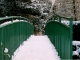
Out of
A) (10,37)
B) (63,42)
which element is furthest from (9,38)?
(63,42)

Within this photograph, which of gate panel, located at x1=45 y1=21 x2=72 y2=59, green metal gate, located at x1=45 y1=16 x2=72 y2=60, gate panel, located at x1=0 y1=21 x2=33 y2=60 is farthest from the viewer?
gate panel, located at x1=0 y1=21 x2=33 y2=60

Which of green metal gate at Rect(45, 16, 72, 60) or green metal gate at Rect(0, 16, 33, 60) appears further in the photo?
green metal gate at Rect(0, 16, 33, 60)

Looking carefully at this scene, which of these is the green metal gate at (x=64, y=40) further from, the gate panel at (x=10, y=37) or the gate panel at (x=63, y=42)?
the gate panel at (x=10, y=37)

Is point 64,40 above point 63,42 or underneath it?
above

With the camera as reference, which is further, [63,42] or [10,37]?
[10,37]

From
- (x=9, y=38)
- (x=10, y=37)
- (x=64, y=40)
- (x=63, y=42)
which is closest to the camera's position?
(x=64, y=40)

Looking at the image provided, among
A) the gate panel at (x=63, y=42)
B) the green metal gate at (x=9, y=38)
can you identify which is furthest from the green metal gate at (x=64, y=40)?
the green metal gate at (x=9, y=38)

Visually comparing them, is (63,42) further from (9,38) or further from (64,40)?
(9,38)

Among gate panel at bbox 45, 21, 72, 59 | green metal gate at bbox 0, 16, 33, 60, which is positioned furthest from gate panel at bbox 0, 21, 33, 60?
gate panel at bbox 45, 21, 72, 59

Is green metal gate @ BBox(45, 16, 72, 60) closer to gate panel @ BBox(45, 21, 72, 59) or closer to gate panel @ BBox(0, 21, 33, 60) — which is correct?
gate panel @ BBox(45, 21, 72, 59)

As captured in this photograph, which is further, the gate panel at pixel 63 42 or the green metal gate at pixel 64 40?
the gate panel at pixel 63 42

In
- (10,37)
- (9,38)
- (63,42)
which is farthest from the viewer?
(10,37)

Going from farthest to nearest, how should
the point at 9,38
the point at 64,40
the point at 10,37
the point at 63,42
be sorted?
the point at 10,37 < the point at 9,38 < the point at 63,42 < the point at 64,40

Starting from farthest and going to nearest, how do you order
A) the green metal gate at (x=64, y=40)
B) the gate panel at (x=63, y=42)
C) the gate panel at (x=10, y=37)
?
the gate panel at (x=10, y=37)
the gate panel at (x=63, y=42)
the green metal gate at (x=64, y=40)
